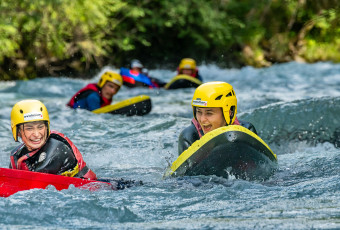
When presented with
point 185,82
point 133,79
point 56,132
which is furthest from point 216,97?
point 133,79

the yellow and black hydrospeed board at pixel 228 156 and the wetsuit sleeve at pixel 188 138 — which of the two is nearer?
the yellow and black hydrospeed board at pixel 228 156

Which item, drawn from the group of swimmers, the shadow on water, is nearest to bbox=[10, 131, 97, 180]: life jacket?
the group of swimmers

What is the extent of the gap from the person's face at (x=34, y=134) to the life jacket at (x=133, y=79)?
9257 mm

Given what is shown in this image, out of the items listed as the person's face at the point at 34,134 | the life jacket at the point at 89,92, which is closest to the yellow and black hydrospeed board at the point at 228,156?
the person's face at the point at 34,134

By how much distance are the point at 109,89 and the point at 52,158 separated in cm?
520

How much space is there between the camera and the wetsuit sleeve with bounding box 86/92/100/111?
388 inches

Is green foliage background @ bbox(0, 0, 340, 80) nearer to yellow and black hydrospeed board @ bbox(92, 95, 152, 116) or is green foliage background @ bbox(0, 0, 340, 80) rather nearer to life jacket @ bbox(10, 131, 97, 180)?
yellow and black hydrospeed board @ bbox(92, 95, 152, 116)

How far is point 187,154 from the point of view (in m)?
4.88

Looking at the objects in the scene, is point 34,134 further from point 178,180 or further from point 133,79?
point 133,79

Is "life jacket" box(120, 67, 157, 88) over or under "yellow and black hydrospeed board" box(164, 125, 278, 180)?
over

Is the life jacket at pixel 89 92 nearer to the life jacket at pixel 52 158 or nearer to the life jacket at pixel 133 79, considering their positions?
the life jacket at pixel 133 79

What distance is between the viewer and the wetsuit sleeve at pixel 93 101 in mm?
9867

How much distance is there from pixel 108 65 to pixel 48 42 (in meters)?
2.82

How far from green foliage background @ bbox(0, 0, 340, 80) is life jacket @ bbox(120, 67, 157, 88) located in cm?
352
